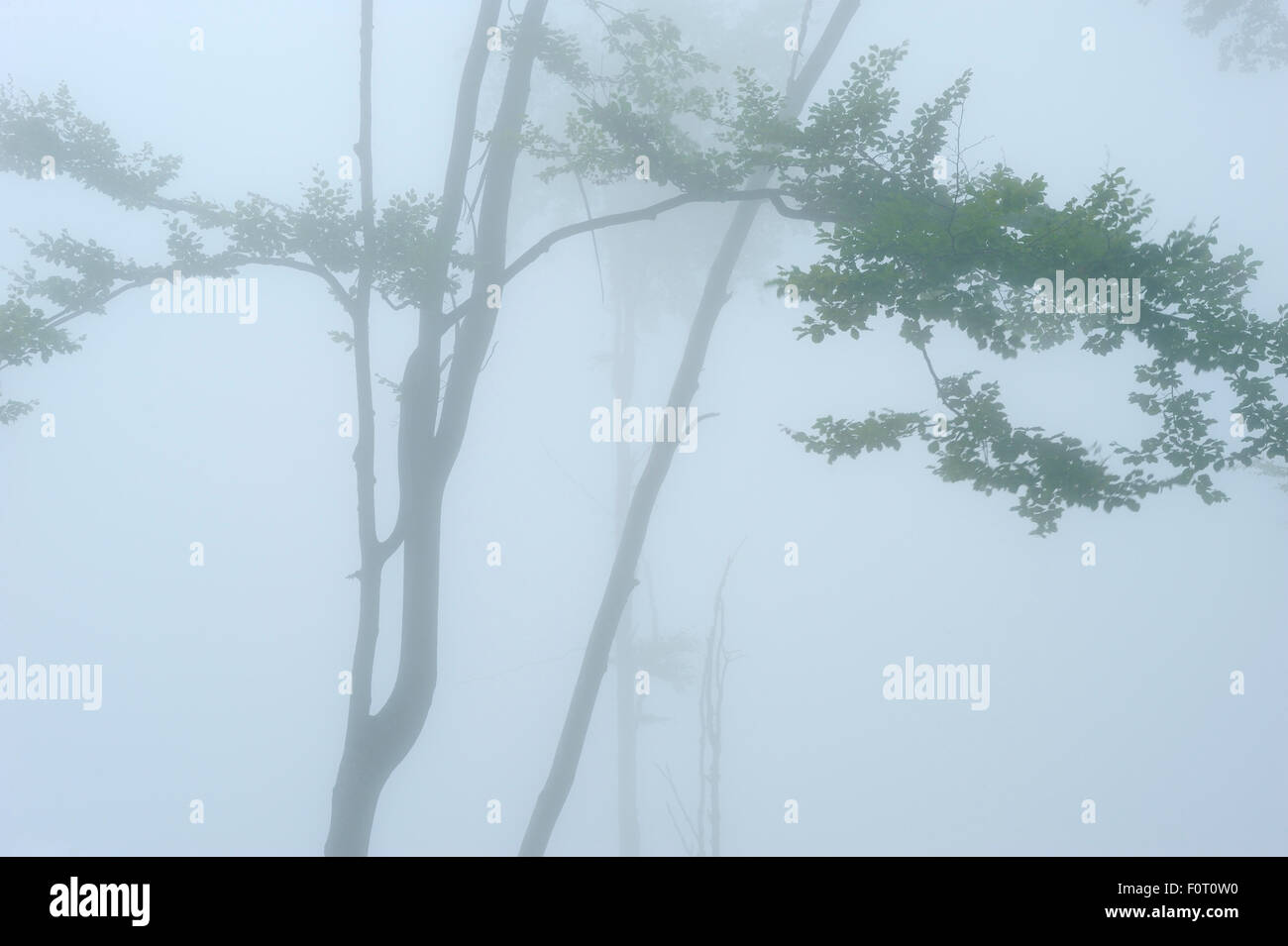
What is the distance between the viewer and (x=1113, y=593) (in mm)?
35188

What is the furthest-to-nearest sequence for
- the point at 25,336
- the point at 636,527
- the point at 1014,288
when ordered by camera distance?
the point at 636,527
the point at 25,336
the point at 1014,288

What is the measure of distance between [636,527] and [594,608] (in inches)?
1072

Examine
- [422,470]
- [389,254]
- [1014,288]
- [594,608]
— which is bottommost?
[594,608]

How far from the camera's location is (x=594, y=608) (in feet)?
115

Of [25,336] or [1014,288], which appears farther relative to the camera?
[25,336]

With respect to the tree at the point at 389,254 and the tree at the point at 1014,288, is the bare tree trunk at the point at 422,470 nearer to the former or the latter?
the tree at the point at 389,254

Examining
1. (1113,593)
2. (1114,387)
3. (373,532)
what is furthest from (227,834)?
(1114,387)

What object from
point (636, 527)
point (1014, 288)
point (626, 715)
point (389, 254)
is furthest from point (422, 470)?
point (626, 715)

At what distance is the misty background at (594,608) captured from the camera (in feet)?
100.0

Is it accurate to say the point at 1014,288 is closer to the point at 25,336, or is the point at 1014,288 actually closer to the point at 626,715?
the point at 25,336

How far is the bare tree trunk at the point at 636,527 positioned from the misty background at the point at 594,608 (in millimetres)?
9646

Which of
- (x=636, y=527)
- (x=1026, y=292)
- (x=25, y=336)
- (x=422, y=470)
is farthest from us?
(x=636, y=527)

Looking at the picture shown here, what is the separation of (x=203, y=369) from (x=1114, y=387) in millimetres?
43440
